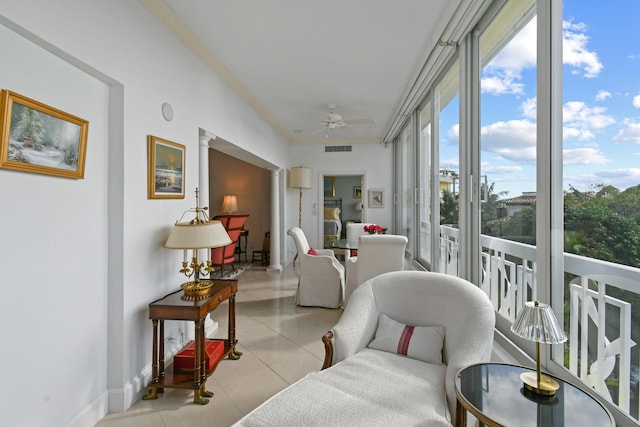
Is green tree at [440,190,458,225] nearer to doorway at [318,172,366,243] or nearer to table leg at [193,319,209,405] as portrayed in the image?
table leg at [193,319,209,405]

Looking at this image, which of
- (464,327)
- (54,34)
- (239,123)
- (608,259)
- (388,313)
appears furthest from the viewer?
(239,123)

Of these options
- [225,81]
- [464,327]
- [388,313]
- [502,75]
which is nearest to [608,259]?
[464,327]

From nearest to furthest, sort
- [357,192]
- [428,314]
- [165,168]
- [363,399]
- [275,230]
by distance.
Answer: [363,399] < [428,314] < [165,168] < [275,230] < [357,192]

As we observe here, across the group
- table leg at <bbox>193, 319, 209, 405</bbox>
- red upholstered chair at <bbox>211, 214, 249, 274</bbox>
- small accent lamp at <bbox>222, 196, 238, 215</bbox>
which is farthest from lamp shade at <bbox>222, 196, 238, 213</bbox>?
table leg at <bbox>193, 319, 209, 405</bbox>

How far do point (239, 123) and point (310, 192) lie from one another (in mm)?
3667

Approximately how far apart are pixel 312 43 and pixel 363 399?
2.99 metres

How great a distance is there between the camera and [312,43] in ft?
10.4

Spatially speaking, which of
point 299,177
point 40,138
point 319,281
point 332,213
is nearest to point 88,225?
point 40,138

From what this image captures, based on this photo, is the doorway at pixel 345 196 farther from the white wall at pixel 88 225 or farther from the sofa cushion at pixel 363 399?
the sofa cushion at pixel 363 399

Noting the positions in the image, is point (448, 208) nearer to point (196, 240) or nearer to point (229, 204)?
point (196, 240)

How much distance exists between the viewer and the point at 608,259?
1380 mm

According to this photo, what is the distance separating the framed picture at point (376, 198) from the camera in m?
7.69

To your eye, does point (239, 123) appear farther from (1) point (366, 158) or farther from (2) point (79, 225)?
(1) point (366, 158)

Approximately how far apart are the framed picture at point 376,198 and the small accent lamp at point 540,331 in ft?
21.1
